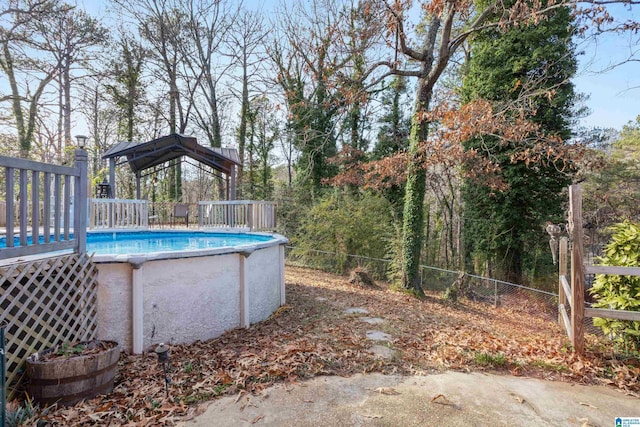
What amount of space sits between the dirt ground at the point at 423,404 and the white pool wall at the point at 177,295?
1.64 metres

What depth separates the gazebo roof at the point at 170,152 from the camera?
9.05m

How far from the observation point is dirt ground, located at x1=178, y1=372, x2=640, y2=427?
2.38 meters

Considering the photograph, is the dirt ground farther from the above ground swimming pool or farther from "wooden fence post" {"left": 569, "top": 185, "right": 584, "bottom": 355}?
the above ground swimming pool

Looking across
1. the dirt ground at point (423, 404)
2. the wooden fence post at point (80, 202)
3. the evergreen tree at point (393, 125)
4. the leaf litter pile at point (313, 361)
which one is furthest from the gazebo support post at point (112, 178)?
the evergreen tree at point (393, 125)

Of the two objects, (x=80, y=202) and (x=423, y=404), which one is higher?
(x=80, y=202)

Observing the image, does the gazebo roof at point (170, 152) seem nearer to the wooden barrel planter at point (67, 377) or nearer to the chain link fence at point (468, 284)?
the chain link fence at point (468, 284)

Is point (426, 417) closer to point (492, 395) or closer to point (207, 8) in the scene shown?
point (492, 395)

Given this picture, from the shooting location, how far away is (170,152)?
10.3 meters

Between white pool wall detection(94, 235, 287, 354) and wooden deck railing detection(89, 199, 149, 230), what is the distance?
17.9 feet

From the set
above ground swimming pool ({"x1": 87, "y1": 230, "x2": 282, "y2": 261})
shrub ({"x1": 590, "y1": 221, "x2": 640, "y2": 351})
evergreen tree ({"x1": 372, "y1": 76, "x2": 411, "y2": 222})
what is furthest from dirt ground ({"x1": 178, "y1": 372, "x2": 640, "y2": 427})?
evergreen tree ({"x1": 372, "y1": 76, "x2": 411, "y2": 222})

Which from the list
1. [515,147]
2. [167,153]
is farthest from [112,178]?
[515,147]

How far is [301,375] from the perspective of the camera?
3039mm

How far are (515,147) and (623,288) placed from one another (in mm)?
6530

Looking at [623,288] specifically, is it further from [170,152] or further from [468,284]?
[170,152]
